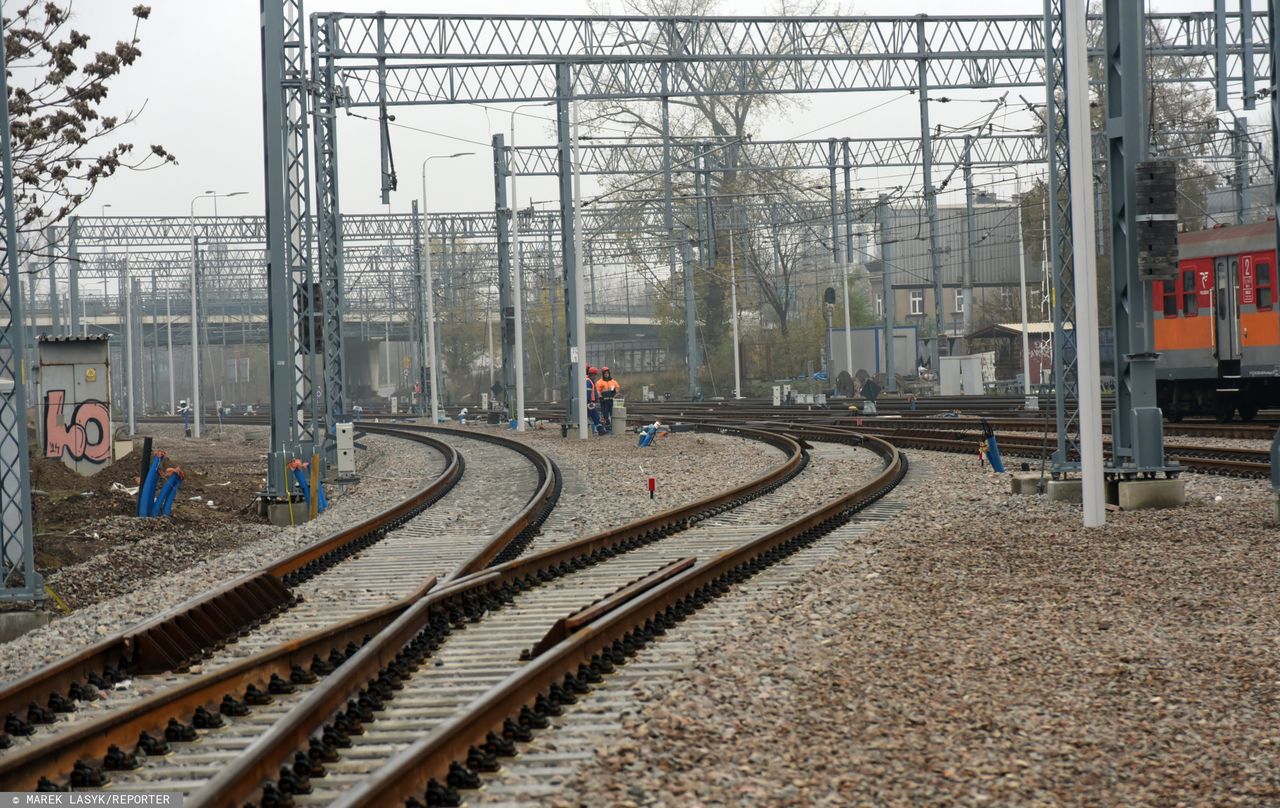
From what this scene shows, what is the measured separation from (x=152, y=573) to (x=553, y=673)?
7896 millimetres

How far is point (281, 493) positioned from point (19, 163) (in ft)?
18.4

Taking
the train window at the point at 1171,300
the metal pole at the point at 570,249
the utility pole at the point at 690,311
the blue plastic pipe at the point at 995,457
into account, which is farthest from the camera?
the utility pole at the point at 690,311

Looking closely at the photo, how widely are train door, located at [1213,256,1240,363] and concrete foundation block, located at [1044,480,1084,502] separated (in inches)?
501

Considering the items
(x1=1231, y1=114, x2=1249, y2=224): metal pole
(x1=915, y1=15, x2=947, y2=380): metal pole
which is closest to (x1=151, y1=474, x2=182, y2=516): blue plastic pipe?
(x1=915, y1=15, x2=947, y2=380): metal pole

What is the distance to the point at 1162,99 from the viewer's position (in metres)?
56.9

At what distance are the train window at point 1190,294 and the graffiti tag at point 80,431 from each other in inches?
886

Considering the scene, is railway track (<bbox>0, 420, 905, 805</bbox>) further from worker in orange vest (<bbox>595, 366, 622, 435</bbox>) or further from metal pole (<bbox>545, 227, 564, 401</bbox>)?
metal pole (<bbox>545, 227, 564, 401</bbox>)

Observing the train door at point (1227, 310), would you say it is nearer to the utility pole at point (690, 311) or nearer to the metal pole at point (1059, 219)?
the metal pole at point (1059, 219)

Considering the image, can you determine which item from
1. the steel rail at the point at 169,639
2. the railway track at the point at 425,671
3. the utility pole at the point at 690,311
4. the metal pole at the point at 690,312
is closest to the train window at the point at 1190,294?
the railway track at the point at 425,671

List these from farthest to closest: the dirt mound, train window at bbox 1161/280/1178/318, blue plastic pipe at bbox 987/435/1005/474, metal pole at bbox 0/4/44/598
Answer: train window at bbox 1161/280/1178/318 → blue plastic pipe at bbox 987/435/1005/474 → the dirt mound → metal pole at bbox 0/4/44/598

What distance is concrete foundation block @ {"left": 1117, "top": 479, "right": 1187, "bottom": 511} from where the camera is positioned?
15.9m

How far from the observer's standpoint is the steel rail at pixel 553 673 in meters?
5.72

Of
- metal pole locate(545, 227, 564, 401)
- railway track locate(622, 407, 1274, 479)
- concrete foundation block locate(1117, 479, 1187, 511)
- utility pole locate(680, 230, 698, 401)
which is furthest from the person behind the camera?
metal pole locate(545, 227, 564, 401)

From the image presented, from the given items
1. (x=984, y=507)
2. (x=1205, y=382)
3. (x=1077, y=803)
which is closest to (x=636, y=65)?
(x=1205, y=382)
